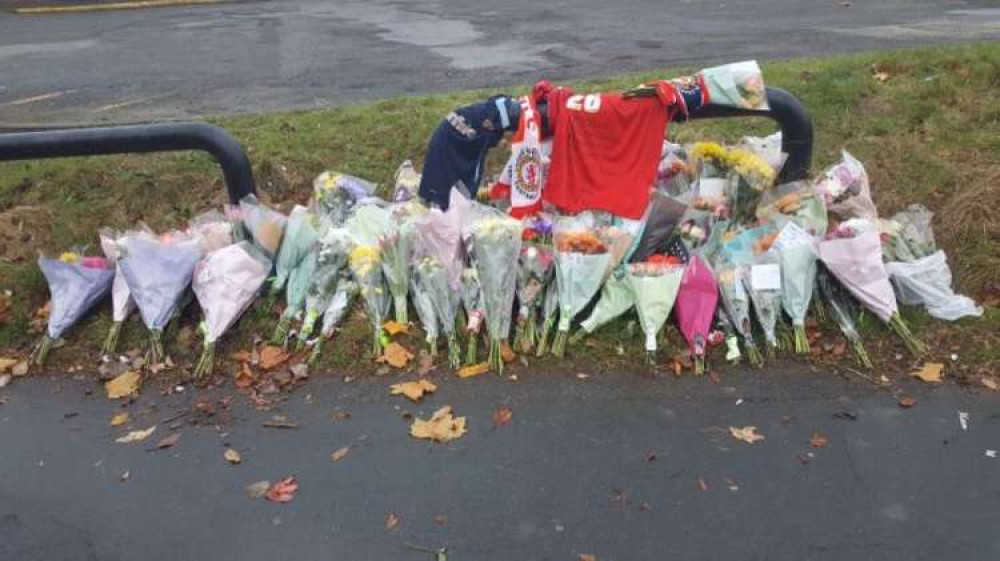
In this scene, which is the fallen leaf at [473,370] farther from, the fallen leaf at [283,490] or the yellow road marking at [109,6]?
the yellow road marking at [109,6]

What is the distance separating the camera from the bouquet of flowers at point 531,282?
409cm

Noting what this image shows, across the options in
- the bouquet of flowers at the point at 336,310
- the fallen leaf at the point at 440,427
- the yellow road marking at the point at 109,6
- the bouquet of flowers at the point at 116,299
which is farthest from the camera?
the yellow road marking at the point at 109,6

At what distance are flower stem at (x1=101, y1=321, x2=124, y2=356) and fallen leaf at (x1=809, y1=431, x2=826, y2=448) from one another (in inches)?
126

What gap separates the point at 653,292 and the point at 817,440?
41.4 inches

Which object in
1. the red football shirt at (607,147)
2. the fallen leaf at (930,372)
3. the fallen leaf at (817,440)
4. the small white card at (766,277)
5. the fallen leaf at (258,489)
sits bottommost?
the fallen leaf at (258,489)

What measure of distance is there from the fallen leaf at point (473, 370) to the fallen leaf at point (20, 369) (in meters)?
2.10

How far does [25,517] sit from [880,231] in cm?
402

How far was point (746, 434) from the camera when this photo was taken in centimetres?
339

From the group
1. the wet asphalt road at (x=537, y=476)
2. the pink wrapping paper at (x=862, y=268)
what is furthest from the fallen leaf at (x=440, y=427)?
the pink wrapping paper at (x=862, y=268)

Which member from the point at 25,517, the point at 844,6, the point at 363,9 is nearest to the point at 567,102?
the point at 25,517

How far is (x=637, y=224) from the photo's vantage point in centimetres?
450

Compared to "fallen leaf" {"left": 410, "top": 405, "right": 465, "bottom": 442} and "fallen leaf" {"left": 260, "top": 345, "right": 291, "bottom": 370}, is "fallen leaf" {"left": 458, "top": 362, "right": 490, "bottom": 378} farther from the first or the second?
"fallen leaf" {"left": 260, "top": 345, "right": 291, "bottom": 370}

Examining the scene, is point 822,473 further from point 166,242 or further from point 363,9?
point 363,9

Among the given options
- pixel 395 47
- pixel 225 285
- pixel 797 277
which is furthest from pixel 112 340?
pixel 395 47
